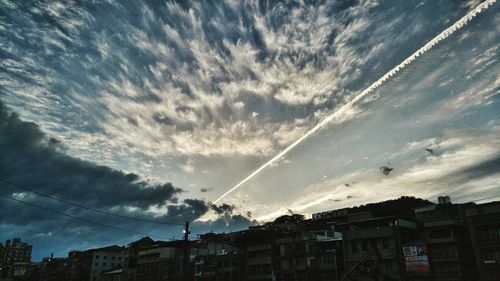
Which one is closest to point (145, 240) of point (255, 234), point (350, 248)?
point (255, 234)

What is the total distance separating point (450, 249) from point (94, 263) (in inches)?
4510

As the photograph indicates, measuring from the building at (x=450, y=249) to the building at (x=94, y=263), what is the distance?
99.8 m

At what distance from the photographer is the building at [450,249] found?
49781 millimetres

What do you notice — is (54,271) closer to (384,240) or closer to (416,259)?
(384,240)

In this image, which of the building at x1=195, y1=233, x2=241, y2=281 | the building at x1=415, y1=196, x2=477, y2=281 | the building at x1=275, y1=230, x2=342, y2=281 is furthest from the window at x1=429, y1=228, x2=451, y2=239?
the building at x1=195, y1=233, x2=241, y2=281

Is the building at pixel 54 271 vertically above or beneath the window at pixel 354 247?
beneath

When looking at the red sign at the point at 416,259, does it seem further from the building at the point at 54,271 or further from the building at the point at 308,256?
the building at the point at 54,271

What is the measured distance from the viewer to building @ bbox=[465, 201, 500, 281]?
154 feet

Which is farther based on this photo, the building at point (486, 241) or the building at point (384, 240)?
the building at point (384, 240)

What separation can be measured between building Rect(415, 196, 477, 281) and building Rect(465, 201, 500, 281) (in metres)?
2.02

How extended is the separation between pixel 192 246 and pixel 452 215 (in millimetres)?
69656

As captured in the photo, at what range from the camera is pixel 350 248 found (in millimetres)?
59438

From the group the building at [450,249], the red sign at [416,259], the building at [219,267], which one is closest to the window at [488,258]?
the building at [450,249]

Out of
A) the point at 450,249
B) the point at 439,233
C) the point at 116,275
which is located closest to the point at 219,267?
the point at 116,275
